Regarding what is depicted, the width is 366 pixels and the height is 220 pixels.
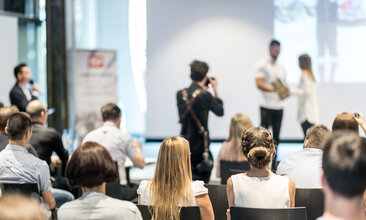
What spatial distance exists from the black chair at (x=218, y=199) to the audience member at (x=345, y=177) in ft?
7.24

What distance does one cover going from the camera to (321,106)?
331 inches

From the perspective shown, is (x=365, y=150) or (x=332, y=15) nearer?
(x=365, y=150)

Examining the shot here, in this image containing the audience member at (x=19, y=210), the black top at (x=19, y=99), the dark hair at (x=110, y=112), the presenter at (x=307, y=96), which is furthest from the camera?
the presenter at (x=307, y=96)

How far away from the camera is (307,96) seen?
7703 millimetres

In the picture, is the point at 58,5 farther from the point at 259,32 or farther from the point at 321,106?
the point at 321,106

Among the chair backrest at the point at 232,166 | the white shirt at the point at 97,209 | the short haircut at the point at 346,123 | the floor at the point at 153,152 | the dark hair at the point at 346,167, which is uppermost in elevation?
the dark hair at the point at 346,167

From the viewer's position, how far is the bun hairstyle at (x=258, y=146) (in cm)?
328

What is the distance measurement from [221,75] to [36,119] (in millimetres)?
3996

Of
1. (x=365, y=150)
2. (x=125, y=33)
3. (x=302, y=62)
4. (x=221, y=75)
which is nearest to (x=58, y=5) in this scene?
(x=125, y=33)

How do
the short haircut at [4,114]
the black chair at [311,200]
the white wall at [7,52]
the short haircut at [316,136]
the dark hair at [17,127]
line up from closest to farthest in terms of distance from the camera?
1. the black chair at [311,200]
2. the short haircut at [316,136]
3. the dark hair at [17,127]
4. the short haircut at [4,114]
5. the white wall at [7,52]

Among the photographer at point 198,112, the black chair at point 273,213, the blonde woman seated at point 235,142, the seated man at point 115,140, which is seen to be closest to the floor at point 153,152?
the photographer at point 198,112

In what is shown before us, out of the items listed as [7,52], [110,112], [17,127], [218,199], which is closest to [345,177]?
[218,199]

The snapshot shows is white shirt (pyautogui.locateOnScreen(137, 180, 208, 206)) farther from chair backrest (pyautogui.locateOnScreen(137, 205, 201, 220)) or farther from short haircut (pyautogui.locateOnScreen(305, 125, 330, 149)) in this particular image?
short haircut (pyautogui.locateOnScreen(305, 125, 330, 149))

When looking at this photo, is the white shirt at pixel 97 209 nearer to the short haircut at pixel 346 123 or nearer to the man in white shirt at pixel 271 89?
the short haircut at pixel 346 123
